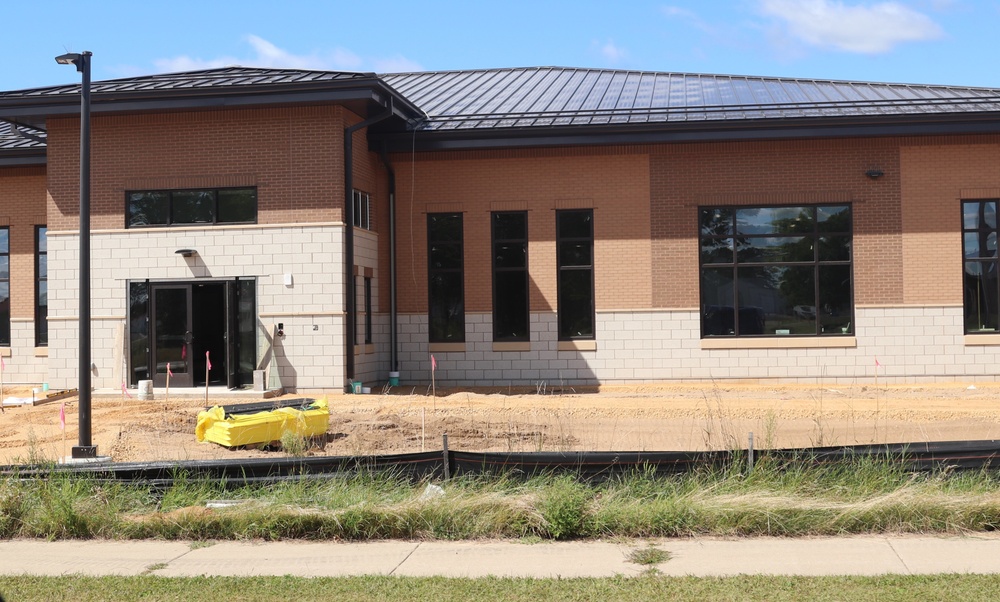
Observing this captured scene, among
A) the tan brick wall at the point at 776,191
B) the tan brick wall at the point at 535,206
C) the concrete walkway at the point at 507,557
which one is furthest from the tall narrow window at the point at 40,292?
the concrete walkway at the point at 507,557

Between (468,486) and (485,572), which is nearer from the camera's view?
(485,572)

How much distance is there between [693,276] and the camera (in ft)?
77.0

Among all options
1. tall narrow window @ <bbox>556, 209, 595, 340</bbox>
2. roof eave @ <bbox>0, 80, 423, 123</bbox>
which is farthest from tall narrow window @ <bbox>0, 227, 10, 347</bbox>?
tall narrow window @ <bbox>556, 209, 595, 340</bbox>

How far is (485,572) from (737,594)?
2.03 m

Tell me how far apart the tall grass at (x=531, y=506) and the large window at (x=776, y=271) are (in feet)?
44.6

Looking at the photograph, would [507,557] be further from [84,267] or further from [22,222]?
[22,222]

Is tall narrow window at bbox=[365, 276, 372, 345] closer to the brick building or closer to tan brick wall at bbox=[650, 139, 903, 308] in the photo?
the brick building

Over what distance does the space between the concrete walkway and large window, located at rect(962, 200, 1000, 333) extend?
50.8 feet

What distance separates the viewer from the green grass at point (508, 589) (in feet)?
23.9

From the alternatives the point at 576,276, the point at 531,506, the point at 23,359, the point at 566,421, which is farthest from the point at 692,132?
the point at 23,359

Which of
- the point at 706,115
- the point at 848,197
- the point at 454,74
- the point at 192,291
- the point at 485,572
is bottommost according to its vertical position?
the point at 485,572

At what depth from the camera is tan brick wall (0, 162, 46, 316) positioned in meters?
26.4

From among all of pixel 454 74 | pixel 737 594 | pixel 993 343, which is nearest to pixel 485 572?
pixel 737 594

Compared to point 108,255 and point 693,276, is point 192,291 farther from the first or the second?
point 693,276
